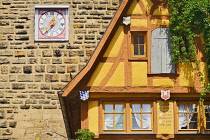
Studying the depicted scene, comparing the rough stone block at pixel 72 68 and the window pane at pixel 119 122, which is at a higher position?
the rough stone block at pixel 72 68

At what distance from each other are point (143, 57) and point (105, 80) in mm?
953

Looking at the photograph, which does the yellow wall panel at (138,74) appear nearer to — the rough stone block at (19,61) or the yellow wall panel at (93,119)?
the yellow wall panel at (93,119)

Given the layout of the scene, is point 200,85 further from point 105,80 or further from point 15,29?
point 15,29

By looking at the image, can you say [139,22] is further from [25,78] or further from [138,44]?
[25,78]

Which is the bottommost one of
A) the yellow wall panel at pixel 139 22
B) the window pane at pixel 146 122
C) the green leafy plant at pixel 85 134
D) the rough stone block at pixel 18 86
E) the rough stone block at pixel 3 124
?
the rough stone block at pixel 3 124

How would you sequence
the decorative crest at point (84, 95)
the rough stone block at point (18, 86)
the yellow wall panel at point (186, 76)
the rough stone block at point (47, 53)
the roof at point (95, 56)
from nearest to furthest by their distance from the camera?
the roof at point (95, 56), the decorative crest at point (84, 95), the yellow wall panel at point (186, 76), the rough stone block at point (18, 86), the rough stone block at point (47, 53)

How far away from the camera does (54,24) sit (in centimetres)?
1902

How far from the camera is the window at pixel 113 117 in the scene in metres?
13.3

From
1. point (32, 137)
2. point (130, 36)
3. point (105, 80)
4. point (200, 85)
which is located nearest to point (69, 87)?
point (105, 80)

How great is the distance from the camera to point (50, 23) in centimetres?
1903

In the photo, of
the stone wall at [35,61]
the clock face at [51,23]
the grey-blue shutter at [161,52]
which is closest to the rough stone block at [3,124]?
the stone wall at [35,61]

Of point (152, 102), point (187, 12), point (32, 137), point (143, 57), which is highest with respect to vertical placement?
point (187, 12)

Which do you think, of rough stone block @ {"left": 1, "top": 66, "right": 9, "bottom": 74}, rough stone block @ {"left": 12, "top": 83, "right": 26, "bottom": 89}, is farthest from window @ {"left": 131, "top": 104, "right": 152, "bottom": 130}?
rough stone block @ {"left": 1, "top": 66, "right": 9, "bottom": 74}

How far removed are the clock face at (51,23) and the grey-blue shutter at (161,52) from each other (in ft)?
19.1
